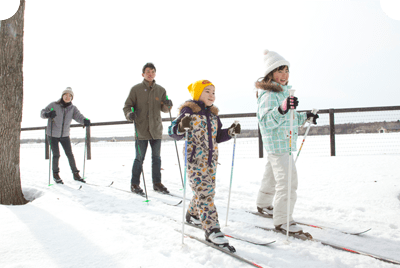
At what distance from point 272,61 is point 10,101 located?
11.9 ft

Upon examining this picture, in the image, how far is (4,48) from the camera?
351 centimetres

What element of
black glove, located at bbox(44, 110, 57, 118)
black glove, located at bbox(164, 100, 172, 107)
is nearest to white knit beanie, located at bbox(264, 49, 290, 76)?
black glove, located at bbox(164, 100, 172, 107)

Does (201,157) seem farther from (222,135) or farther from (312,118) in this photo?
(312,118)

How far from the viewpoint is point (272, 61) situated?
8.30 feet

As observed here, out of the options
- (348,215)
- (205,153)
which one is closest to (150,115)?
(205,153)

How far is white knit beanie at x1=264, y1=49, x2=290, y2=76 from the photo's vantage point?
249 centimetres

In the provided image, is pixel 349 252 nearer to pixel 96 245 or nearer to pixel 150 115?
pixel 96 245

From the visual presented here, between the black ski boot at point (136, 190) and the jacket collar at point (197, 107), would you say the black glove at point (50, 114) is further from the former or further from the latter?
the jacket collar at point (197, 107)

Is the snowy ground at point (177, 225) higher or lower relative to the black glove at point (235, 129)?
lower

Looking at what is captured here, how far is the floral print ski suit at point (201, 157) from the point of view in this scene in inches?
85.5

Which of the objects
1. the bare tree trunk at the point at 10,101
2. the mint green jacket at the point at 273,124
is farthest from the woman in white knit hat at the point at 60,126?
the mint green jacket at the point at 273,124

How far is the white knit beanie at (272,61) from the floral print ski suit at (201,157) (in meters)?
0.81

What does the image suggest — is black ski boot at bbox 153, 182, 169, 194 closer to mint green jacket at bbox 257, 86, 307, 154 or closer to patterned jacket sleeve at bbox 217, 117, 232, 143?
patterned jacket sleeve at bbox 217, 117, 232, 143

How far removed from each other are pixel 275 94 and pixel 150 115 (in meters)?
2.30
